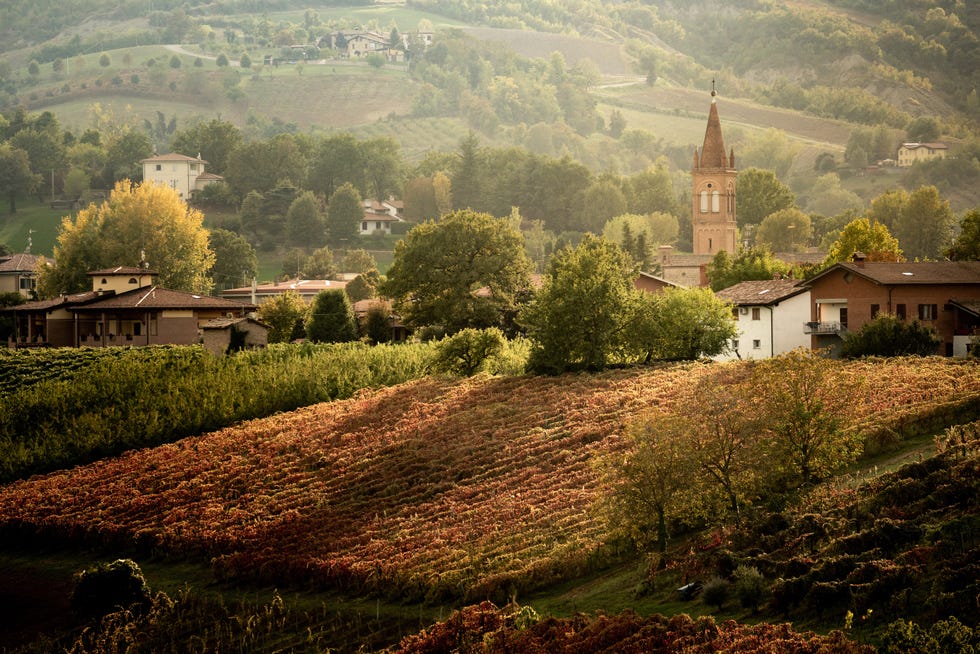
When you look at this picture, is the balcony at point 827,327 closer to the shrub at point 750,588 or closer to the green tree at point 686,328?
the green tree at point 686,328

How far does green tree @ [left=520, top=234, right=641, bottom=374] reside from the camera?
205ft

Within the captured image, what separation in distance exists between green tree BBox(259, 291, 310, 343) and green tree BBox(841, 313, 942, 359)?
4567 centimetres

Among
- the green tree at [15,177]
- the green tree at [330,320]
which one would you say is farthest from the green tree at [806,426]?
the green tree at [15,177]

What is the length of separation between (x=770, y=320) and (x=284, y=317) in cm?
3732

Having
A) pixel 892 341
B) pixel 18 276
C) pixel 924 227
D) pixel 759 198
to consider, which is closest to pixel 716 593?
pixel 892 341

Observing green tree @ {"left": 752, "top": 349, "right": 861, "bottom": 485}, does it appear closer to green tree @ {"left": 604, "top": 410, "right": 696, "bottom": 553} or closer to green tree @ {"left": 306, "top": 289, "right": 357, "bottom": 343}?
green tree @ {"left": 604, "top": 410, "right": 696, "bottom": 553}

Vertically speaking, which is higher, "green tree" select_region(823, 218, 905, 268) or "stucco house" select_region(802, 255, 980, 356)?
"green tree" select_region(823, 218, 905, 268)

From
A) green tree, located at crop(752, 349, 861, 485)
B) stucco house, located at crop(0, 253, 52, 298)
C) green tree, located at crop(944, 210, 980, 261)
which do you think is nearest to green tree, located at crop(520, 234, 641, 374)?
green tree, located at crop(752, 349, 861, 485)

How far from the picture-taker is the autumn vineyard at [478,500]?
95.0 feet

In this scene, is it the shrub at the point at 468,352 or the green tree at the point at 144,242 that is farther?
the green tree at the point at 144,242

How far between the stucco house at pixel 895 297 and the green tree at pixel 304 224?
324 ft

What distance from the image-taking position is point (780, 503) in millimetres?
34094

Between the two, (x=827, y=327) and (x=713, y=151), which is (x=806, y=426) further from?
(x=713, y=151)

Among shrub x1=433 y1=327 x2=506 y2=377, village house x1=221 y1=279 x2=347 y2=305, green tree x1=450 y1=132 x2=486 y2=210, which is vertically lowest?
shrub x1=433 y1=327 x2=506 y2=377
